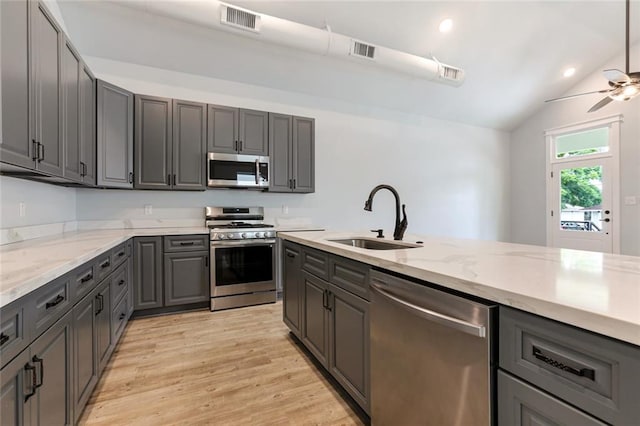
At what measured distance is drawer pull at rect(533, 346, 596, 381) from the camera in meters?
0.68

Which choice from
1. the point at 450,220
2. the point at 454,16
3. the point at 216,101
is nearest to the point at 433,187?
the point at 450,220

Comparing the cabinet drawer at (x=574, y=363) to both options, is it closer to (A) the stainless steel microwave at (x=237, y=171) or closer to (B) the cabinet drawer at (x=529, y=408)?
(B) the cabinet drawer at (x=529, y=408)

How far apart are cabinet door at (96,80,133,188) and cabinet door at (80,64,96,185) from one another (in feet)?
0.27

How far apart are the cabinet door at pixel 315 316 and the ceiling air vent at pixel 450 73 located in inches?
136

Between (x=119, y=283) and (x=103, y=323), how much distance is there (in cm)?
59

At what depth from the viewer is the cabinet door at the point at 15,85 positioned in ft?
4.81

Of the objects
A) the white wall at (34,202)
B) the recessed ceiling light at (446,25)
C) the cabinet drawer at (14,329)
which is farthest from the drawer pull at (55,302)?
the recessed ceiling light at (446,25)

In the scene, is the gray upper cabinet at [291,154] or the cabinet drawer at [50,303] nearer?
the cabinet drawer at [50,303]

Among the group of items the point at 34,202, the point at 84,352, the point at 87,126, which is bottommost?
the point at 84,352

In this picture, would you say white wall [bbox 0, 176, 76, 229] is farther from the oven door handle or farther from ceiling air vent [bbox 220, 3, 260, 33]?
ceiling air vent [bbox 220, 3, 260, 33]

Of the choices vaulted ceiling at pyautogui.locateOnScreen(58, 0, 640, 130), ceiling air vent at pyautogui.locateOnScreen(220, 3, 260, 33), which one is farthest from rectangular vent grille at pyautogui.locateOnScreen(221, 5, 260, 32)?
vaulted ceiling at pyautogui.locateOnScreen(58, 0, 640, 130)

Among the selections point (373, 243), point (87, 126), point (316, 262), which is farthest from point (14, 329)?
point (87, 126)

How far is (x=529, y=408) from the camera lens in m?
0.81

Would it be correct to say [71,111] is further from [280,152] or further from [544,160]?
[544,160]
